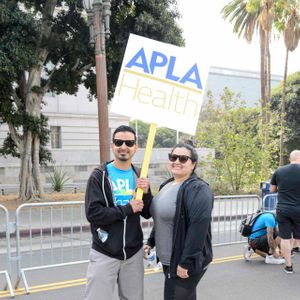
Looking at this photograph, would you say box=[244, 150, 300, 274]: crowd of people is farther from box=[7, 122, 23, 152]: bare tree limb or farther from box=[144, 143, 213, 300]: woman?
box=[7, 122, 23, 152]: bare tree limb

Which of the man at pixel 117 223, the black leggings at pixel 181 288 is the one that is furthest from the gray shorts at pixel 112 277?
the black leggings at pixel 181 288

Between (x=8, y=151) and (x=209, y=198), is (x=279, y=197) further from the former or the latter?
(x=8, y=151)

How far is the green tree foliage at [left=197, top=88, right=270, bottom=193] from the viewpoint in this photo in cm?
1723

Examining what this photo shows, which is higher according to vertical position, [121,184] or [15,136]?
[15,136]

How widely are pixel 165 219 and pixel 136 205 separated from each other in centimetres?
25

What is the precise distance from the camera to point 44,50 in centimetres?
1479

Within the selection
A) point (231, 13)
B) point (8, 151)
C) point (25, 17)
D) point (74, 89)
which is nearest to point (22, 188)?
point (8, 151)

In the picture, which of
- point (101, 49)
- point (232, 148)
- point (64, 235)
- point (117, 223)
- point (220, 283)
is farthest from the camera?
point (232, 148)

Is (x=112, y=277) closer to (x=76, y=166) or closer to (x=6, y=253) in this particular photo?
(x=6, y=253)

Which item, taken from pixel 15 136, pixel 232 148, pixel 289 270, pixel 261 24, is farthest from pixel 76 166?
pixel 289 270

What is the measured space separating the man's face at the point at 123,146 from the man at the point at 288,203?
3520 mm

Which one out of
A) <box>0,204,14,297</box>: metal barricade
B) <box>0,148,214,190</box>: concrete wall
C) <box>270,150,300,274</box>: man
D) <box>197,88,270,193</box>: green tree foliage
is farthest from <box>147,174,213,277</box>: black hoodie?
<box>0,148,214,190</box>: concrete wall

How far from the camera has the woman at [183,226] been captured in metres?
3.29

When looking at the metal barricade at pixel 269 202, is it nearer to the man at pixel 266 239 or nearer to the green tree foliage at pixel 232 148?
the man at pixel 266 239
